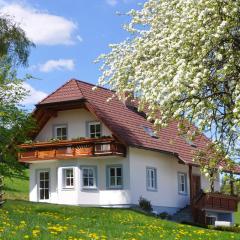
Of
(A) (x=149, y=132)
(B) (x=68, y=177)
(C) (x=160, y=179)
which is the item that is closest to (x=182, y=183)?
(C) (x=160, y=179)

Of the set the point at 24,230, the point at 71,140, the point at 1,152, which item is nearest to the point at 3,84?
the point at 1,152

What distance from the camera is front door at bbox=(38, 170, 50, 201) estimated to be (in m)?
39.0

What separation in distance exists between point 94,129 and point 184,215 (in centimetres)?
850

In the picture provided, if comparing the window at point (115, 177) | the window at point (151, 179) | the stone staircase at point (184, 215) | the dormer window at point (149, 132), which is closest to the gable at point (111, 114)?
the dormer window at point (149, 132)

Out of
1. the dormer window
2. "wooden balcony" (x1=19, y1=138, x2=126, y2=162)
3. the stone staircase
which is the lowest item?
the stone staircase

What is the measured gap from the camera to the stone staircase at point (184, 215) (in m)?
38.6

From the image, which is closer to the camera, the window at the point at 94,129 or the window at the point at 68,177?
the window at the point at 68,177

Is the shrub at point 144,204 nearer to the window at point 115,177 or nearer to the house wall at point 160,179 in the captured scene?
the house wall at point 160,179

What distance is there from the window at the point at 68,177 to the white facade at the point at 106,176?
210 millimetres

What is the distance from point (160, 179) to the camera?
39781 mm

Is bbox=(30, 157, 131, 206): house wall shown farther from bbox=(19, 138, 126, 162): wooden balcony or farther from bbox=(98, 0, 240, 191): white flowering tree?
bbox=(98, 0, 240, 191): white flowering tree

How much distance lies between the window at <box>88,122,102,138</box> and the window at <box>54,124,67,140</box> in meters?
2.00

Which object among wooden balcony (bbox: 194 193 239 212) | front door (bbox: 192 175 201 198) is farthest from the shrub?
front door (bbox: 192 175 201 198)

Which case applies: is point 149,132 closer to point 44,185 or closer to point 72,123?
point 72,123
